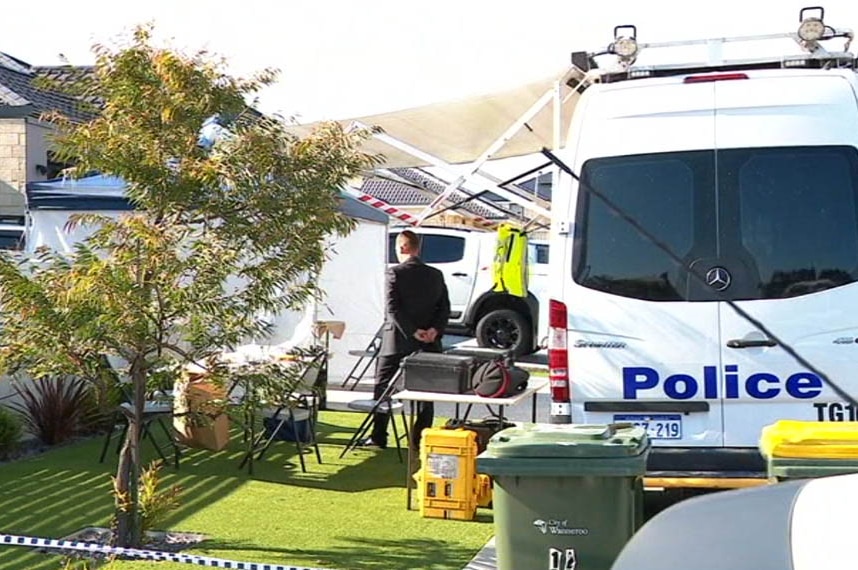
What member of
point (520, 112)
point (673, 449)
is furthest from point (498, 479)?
point (520, 112)

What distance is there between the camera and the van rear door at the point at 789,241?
5645 millimetres

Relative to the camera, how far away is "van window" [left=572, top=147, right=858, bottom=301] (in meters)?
5.66

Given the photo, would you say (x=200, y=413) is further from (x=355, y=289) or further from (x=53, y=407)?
(x=355, y=289)

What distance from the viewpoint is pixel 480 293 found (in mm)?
17000

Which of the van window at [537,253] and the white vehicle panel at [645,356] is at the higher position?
the van window at [537,253]

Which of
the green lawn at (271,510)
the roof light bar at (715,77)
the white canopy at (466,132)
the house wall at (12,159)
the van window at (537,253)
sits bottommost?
the green lawn at (271,510)

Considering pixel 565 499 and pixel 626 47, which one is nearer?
pixel 565 499

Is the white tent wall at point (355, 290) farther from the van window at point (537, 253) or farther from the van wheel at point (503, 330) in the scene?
the van window at point (537, 253)

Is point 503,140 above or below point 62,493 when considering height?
above

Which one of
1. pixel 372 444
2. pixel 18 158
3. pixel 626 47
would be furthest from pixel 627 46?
pixel 18 158

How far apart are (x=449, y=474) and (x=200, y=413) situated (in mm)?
1604

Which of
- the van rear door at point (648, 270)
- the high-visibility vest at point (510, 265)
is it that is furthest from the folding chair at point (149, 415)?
the high-visibility vest at point (510, 265)

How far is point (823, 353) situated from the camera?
566cm

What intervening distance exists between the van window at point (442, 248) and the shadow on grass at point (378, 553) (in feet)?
35.2
